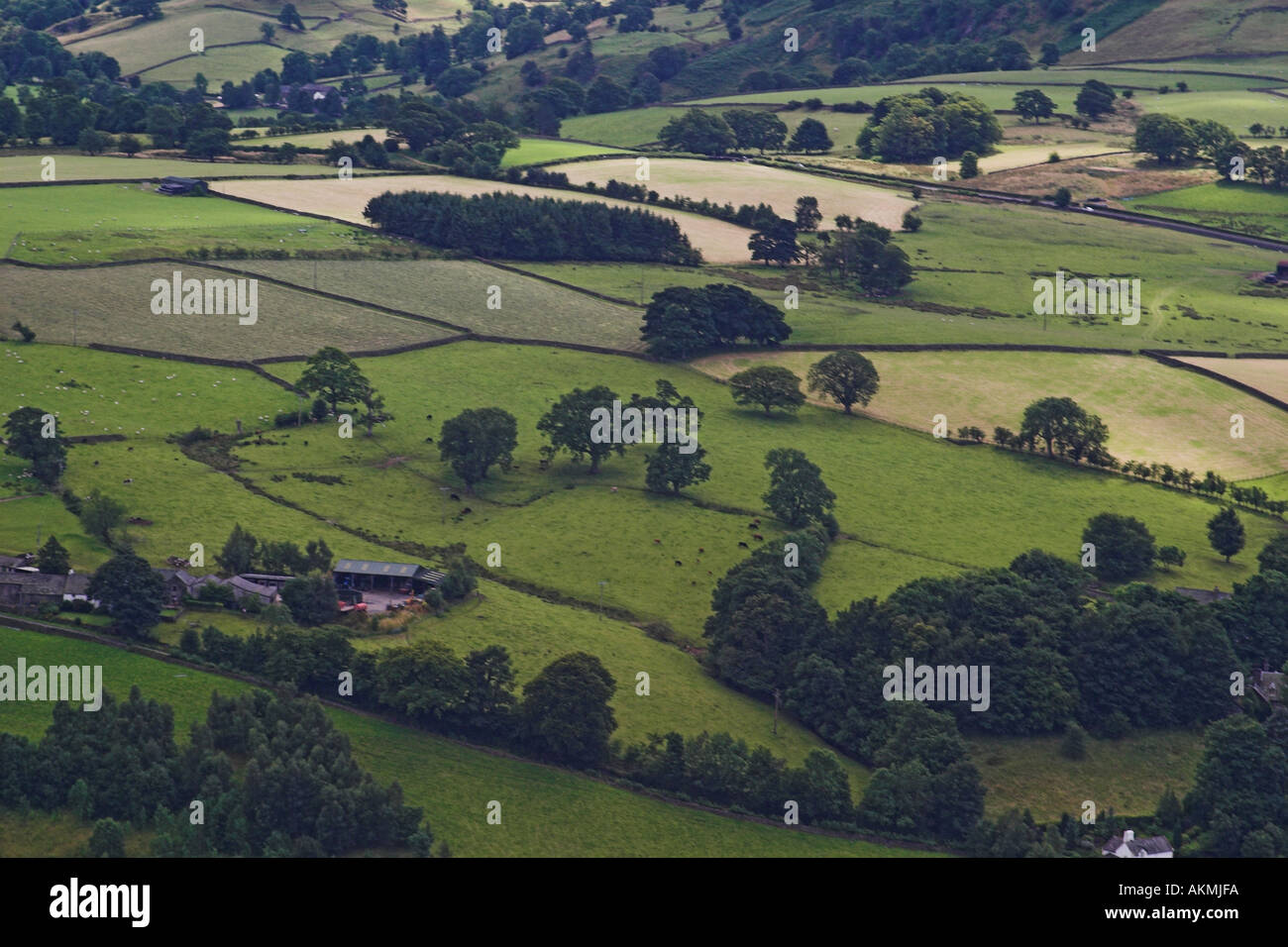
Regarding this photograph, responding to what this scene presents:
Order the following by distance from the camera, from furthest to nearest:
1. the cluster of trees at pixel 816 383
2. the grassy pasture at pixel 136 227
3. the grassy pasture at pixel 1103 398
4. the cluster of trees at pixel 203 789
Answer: the grassy pasture at pixel 136 227 < the cluster of trees at pixel 816 383 < the grassy pasture at pixel 1103 398 < the cluster of trees at pixel 203 789

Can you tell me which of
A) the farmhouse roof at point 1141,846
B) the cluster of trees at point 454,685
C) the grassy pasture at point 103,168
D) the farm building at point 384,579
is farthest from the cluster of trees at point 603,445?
the grassy pasture at point 103,168

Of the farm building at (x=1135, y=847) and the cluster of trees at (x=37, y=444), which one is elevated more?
the cluster of trees at (x=37, y=444)

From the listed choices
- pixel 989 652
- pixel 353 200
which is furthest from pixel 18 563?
pixel 353 200

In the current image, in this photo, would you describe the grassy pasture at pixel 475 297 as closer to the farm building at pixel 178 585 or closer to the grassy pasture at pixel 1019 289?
the grassy pasture at pixel 1019 289

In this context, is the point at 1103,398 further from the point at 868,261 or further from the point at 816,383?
→ the point at 868,261

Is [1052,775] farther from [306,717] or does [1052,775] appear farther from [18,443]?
[18,443]
